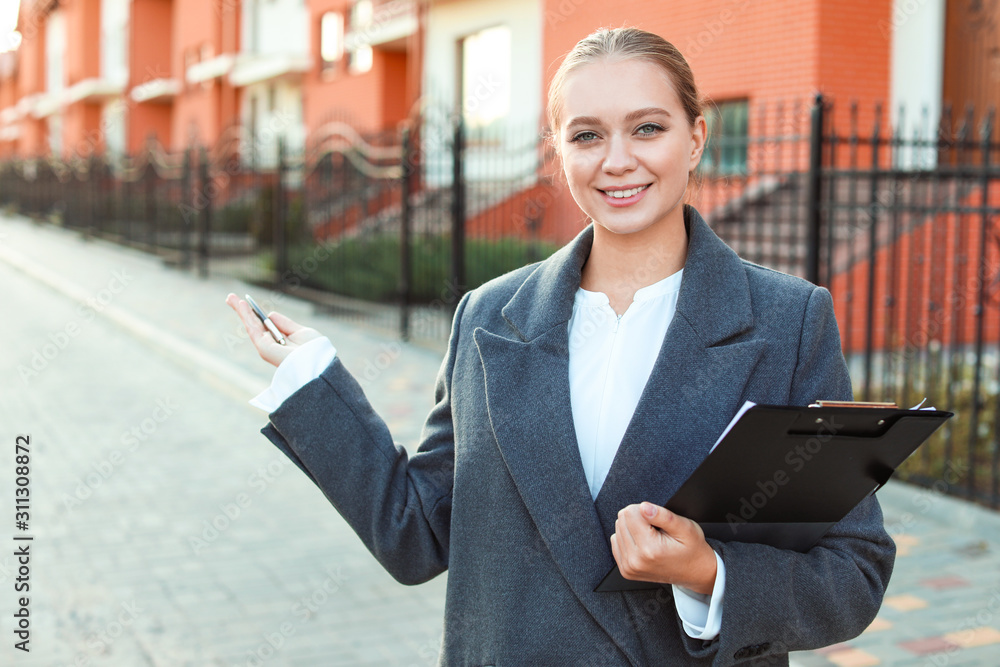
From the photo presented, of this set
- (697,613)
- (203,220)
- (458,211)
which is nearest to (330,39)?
(203,220)

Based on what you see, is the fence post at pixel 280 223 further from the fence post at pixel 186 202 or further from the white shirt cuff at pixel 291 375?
the white shirt cuff at pixel 291 375

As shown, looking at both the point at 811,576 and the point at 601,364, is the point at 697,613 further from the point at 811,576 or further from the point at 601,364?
the point at 601,364

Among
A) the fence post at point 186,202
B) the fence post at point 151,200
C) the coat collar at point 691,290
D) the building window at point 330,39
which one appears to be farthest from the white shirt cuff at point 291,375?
the building window at point 330,39

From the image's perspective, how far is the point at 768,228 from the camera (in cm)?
1098

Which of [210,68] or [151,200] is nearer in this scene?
[151,200]

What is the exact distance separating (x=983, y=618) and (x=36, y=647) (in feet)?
12.8

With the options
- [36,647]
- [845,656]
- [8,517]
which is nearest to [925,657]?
[845,656]

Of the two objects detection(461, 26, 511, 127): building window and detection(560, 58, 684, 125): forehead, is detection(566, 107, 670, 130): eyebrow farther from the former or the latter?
detection(461, 26, 511, 127): building window

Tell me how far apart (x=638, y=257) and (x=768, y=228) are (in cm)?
952

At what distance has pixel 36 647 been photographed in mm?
4141

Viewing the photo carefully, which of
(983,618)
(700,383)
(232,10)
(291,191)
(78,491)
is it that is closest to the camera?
(700,383)

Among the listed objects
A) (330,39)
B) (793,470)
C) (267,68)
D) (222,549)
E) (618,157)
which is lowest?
(222,549)

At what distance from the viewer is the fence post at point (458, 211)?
35.4 feet

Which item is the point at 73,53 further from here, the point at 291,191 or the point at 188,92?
the point at 291,191
